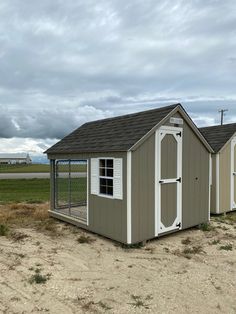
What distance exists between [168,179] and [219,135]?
4.21m

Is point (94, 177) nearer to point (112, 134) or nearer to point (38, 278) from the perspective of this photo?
point (112, 134)

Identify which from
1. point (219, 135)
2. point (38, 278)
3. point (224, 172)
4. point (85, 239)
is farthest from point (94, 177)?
point (219, 135)

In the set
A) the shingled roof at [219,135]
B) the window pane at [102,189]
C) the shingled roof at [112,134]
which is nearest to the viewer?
the shingled roof at [112,134]

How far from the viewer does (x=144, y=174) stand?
20.0ft

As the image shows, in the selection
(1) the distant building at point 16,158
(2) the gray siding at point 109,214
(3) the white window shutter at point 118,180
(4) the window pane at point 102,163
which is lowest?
(1) the distant building at point 16,158

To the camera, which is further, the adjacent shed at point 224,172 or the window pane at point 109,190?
the adjacent shed at point 224,172

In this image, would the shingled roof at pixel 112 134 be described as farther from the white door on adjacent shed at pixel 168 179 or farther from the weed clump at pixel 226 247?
the weed clump at pixel 226 247

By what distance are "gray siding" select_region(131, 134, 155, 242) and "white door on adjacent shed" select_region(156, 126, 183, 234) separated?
0.60 ft

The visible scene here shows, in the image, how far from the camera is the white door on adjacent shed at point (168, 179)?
6.40 meters

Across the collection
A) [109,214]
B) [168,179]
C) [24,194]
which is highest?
[168,179]

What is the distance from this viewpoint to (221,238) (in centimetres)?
665

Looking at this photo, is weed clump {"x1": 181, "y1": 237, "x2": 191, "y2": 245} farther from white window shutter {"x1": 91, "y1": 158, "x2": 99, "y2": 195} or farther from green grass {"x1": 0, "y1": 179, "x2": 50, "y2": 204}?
green grass {"x1": 0, "y1": 179, "x2": 50, "y2": 204}

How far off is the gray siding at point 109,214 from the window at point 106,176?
0.16 m

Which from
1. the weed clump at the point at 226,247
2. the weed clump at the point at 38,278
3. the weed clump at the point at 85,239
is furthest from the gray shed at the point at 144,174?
the weed clump at the point at 38,278
